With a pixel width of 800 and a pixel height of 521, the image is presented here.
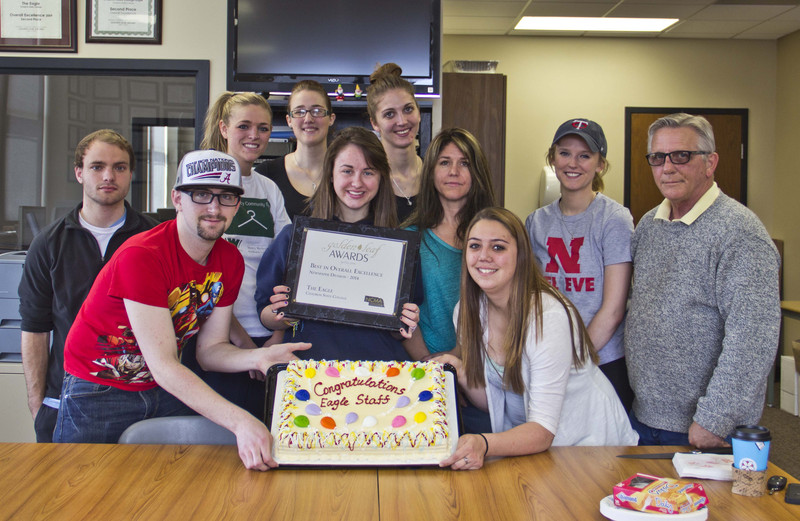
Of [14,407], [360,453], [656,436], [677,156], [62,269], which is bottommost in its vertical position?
[14,407]

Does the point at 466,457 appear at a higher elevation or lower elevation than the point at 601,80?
lower

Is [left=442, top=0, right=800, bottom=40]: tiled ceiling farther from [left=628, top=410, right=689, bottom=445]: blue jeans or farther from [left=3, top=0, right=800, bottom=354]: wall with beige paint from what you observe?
[left=628, top=410, right=689, bottom=445]: blue jeans

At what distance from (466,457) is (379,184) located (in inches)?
38.5

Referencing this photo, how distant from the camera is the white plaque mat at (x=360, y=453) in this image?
1771mm

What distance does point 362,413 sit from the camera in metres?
1.87

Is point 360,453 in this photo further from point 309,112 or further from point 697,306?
point 309,112

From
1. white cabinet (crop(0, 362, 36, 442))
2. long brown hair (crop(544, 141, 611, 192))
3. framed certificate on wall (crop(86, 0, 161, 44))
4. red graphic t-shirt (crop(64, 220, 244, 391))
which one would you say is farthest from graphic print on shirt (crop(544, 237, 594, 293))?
white cabinet (crop(0, 362, 36, 442))

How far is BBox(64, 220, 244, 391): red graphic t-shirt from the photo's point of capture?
6.26ft

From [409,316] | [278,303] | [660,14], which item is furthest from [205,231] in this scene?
[660,14]

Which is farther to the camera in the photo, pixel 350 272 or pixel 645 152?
pixel 645 152

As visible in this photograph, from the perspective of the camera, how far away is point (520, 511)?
5.11 feet

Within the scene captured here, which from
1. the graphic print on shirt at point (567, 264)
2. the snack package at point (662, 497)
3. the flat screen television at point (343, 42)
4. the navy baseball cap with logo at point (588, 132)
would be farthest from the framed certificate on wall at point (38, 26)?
the snack package at point (662, 497)

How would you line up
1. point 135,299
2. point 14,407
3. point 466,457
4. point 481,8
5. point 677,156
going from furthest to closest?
point 481,8 < point 14,407 < point 677,156 < point 135,299 < point 466,457

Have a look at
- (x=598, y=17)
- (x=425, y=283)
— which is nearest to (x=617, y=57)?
(x=598, y=17)
